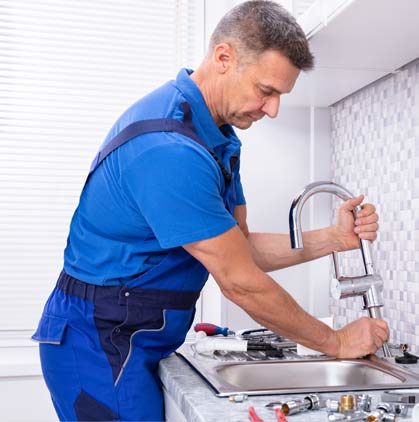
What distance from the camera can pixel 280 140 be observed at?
2250mm

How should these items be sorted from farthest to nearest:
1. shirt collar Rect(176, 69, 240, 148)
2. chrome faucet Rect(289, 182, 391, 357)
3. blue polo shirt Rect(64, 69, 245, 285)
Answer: chrome faucet Rect(289, 182, 391, 357)
shirt collar Rect(176, 69, 240, 148)
blue polo shirt Rect(64, 69, 245, 285)

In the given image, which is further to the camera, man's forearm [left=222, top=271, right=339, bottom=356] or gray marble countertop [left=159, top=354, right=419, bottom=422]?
man's forearm [left=222, top=271, right=339, bottom=356]

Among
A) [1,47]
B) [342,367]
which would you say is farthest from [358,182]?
[1,47]

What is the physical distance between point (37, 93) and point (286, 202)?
0.91 m

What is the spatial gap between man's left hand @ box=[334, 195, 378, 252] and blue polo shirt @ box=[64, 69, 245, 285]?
12.5 inches

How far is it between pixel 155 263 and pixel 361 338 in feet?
1.53

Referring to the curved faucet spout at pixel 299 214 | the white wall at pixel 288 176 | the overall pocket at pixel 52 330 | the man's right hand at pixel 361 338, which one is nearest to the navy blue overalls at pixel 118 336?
the overall pocket at pixel 52 330

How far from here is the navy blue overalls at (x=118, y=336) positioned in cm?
134

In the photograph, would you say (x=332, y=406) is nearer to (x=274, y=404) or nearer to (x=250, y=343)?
(x=274, y=404)

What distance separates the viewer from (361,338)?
1429 mm

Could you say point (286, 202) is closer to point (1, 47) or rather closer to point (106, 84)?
point (106, 84)

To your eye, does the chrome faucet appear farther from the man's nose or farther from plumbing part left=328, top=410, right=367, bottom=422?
plumbing part left=328, top=410, right=367, bottom=422

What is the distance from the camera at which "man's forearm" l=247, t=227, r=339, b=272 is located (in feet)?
5.72

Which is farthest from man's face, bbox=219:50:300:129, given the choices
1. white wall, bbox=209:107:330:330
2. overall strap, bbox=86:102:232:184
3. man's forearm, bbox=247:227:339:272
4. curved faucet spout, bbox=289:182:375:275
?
white wall, bbox=209:107:330:330
